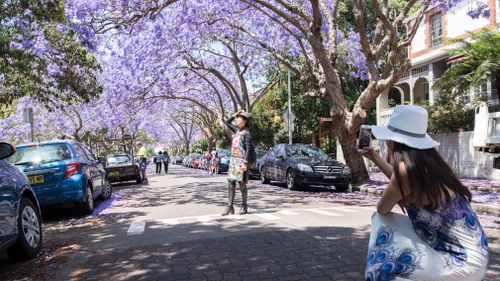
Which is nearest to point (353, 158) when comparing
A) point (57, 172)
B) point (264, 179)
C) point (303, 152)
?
point (303, 152)

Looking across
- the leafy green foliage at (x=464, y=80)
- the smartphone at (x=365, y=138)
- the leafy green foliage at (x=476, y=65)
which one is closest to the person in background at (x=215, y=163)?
the leafy green foliage at (x=464, y=80)

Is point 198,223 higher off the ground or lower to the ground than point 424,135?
lower

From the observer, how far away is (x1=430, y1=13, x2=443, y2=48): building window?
23.3 meters

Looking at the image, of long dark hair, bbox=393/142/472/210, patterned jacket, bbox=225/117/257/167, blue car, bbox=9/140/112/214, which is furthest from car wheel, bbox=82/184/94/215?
long dark hair, bbox=393/142/472/210

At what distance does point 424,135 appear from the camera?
2.56 meters

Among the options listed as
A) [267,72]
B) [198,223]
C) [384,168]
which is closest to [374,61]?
[198,223]

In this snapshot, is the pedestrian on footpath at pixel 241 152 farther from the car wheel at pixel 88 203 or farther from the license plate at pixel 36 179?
the license plate at pixel 36 179

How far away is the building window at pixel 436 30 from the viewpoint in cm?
2334

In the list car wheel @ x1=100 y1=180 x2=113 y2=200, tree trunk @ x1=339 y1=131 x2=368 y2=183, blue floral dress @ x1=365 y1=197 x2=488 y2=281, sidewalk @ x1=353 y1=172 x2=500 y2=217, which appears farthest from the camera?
tree trunk @ x1=339 y1=131 x2=368 y2=183

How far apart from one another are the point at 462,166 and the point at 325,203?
28.6ft

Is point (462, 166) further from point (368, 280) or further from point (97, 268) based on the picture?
point (368, 280)

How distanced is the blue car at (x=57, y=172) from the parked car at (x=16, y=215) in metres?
3.02

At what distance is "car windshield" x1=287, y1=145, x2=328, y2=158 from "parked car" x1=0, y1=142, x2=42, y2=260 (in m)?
10.8

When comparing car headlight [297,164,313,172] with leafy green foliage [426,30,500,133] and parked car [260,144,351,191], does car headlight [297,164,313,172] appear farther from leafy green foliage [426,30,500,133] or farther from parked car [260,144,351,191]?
leafy green foliage [426,30,500,133]
